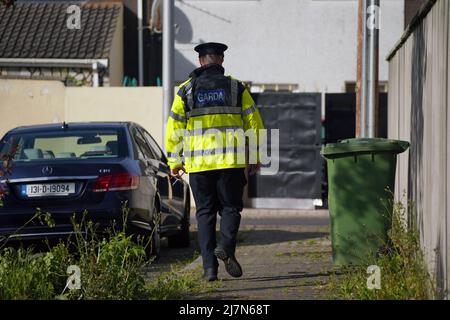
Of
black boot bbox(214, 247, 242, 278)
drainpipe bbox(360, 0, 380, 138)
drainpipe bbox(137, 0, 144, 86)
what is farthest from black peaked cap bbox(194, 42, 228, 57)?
drainpipe bbox(137, 0, 144, 86)

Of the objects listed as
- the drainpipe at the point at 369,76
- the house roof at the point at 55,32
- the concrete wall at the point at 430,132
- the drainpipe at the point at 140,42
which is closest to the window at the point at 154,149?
the drainpipe at the point at 369,76

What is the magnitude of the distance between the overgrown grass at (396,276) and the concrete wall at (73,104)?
1122 centimetres

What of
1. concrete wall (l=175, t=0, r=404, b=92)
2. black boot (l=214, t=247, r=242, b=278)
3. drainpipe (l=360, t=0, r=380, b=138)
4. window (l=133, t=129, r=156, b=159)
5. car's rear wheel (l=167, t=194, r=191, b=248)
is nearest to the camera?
black boot (l=214, t=247, r=242, b=278)

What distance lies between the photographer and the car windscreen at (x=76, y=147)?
10812 millimetres

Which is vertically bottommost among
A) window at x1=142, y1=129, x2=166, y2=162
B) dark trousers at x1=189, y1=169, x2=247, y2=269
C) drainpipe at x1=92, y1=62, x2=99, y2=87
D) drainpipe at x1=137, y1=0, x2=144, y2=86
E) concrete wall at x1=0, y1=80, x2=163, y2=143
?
dark trousers at x1=189, y1=169, x2=247, y2=269

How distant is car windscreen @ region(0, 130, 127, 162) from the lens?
10.8 m

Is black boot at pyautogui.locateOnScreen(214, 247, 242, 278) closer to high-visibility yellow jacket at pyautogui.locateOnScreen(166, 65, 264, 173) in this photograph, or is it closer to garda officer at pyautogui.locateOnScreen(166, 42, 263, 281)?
garda officer at pyautogui.locateOnScreen(166, 42, 263, 281)

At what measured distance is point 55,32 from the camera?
997 inches

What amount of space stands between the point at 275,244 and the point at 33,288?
230 inches

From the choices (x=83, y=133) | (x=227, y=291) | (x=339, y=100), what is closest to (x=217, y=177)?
(x=227, y=291)

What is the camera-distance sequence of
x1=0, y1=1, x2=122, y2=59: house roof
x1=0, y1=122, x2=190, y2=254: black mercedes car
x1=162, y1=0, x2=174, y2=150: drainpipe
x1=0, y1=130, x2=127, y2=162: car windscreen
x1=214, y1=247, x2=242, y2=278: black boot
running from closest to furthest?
x1=214, y1=247, x2=242, y2=278: black boot < x1=0, y1=122, x2=190, y2=254: black mercedes car < x1=0, y1=130, x2=127, y2=162: car windscreen < x1=162, y1=0, x2=174, y2=150: drainpipe < x1=0, y1=1, x2=122, y2=59: house roof

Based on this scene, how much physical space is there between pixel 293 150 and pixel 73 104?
401 centimetres

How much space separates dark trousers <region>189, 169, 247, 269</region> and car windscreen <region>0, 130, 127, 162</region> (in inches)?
85.1

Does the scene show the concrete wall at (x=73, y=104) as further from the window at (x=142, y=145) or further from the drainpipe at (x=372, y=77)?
the window at (x=142, y=145)
